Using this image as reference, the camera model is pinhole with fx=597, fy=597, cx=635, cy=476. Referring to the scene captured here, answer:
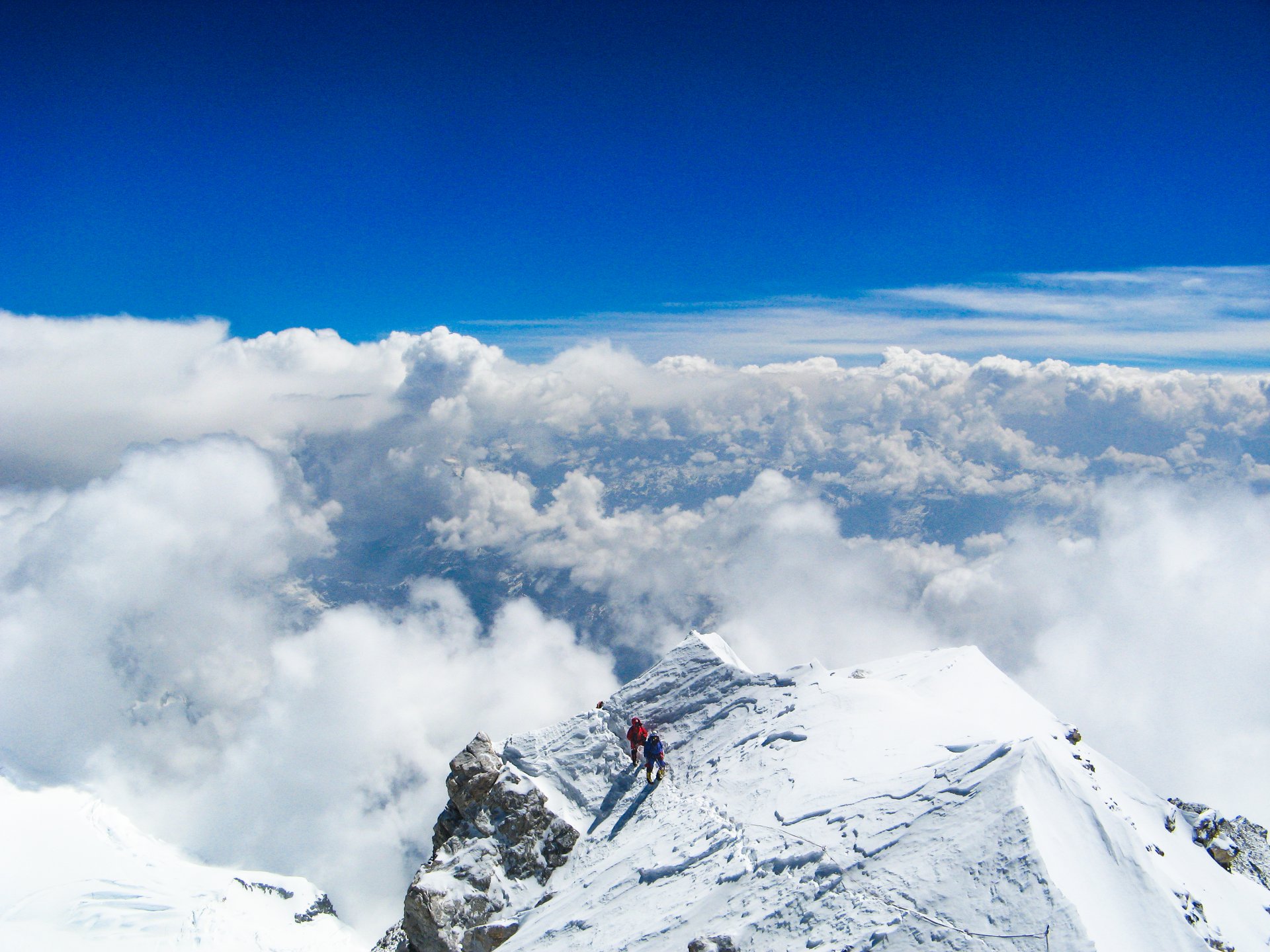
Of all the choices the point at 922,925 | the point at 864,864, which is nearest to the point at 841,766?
the point at 864,864

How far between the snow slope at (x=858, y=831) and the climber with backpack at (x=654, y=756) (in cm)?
58

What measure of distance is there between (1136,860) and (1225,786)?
24089 cm

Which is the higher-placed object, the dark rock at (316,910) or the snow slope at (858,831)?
the snow slope at (858,831)

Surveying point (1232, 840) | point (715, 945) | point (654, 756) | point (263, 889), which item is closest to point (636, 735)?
point (654, 756)

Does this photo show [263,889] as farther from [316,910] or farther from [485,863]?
[485,863]

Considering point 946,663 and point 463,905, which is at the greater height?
point 946,663

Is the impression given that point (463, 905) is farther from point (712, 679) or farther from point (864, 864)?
point (864, 864)

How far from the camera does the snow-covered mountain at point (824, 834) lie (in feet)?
46.9

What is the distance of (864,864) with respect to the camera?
1582cm

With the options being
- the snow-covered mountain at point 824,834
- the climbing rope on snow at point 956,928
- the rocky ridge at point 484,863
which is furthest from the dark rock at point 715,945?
the rocky ridge at point 484,863

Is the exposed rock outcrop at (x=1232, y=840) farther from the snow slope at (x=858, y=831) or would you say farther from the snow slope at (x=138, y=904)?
the snow slope at (x=138, y=904)

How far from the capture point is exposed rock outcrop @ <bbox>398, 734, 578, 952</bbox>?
2288cm

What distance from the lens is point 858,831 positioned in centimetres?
1720

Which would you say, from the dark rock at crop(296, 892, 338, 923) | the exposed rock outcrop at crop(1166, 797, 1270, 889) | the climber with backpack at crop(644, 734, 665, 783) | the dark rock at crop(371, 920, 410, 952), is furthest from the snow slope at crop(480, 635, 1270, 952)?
the dark rock at crop(296, 892, 338, 923)
